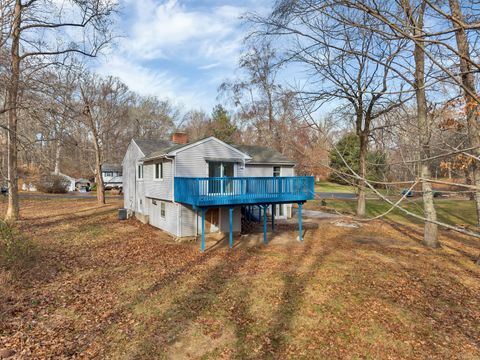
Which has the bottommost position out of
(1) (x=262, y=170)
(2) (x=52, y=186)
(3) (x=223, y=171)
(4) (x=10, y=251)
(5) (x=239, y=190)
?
(4) (x=10, y=251)

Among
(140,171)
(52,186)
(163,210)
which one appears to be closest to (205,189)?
(163,210)

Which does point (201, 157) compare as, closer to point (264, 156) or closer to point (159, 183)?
point (159, 183)

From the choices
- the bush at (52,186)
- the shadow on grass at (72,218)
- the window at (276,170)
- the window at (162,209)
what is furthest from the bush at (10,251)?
the bush at (52,186)

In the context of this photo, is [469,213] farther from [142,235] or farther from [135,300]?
[135,300]

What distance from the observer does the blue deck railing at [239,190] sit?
1348 cm

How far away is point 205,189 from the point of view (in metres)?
13.6

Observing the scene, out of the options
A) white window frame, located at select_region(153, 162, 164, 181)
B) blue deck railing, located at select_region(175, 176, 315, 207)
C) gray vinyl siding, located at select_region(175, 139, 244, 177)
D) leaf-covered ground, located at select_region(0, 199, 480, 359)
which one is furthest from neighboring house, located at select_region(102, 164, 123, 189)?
blue deck railing, located at select_region(175, 176, 315, 207)

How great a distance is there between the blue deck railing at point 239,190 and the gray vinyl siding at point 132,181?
7.30m

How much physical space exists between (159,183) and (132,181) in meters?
6.30

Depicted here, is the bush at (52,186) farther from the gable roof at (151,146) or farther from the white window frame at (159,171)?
the white window frame at (159,171)

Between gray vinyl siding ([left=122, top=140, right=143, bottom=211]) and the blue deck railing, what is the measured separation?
24.0 feet

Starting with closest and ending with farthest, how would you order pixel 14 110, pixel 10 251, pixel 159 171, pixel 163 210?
pixel 10 251 < pixel 14 110 < pixel 159 171 < pixel 163 210

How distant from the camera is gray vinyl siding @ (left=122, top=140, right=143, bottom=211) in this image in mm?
20764

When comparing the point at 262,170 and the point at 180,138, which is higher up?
the point at 180,138
